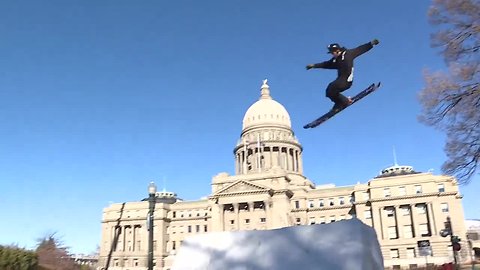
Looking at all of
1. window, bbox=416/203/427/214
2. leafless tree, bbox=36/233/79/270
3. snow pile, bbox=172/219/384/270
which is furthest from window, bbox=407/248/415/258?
snow pile, bbox=172/219/384/270

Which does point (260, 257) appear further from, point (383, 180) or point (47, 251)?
point (383, 180)

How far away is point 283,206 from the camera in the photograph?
88562 millimetres

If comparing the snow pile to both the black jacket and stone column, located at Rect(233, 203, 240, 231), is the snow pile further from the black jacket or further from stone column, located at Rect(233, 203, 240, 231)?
stone column, located at Rect(233, 203, 240, 231)

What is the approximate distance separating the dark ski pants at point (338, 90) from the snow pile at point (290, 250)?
356cm

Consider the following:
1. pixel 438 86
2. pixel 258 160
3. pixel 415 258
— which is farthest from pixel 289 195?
pixel 438 86

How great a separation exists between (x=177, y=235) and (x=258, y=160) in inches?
1017

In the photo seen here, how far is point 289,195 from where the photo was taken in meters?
91.7

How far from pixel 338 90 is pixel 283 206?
265ft

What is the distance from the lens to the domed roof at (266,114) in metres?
111

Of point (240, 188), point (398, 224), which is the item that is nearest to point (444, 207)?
point (398, 224)

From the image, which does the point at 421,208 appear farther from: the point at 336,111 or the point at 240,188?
the point at 336,111

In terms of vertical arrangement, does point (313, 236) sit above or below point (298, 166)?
below

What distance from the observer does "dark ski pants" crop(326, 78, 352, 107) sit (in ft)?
30.9

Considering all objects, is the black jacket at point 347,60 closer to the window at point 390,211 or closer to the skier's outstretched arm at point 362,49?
the skier's outstretched arm at point 362,49
